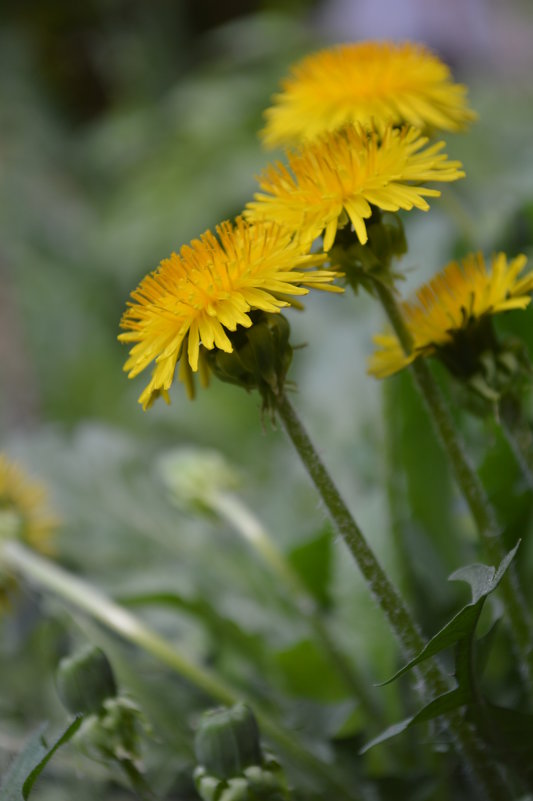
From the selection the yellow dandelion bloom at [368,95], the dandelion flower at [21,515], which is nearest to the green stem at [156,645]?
the dandelion flower at [21,515]

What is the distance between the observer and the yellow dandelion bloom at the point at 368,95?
41 centimetres

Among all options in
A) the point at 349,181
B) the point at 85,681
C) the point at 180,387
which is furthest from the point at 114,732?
the point at 180,387

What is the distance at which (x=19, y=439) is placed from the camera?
2.61ft

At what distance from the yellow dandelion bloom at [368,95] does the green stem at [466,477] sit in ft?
0.29

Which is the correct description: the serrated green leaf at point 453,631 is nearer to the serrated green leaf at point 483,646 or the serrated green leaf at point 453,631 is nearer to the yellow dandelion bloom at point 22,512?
the serrated green leaf at point 483,646

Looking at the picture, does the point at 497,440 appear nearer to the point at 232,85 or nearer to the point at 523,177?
the point at 523,177

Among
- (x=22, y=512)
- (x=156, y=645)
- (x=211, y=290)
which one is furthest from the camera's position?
(x=22, y=512)

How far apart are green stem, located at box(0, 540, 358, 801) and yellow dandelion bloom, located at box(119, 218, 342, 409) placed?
17cm

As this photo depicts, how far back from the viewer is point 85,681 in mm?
391

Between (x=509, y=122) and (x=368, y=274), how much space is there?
1.16 meters

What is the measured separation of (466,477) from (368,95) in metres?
0.18

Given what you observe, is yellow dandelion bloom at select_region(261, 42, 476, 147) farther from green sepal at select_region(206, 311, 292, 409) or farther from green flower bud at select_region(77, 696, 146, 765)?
green flower bud at select_region(77, 696, 146, 765)

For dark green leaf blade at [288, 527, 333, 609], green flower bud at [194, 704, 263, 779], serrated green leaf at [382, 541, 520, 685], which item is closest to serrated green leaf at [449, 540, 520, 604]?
serrated green leaf at [382, 541, 520, 685]

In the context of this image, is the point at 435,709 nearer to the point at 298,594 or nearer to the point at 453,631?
the point at 453,631
